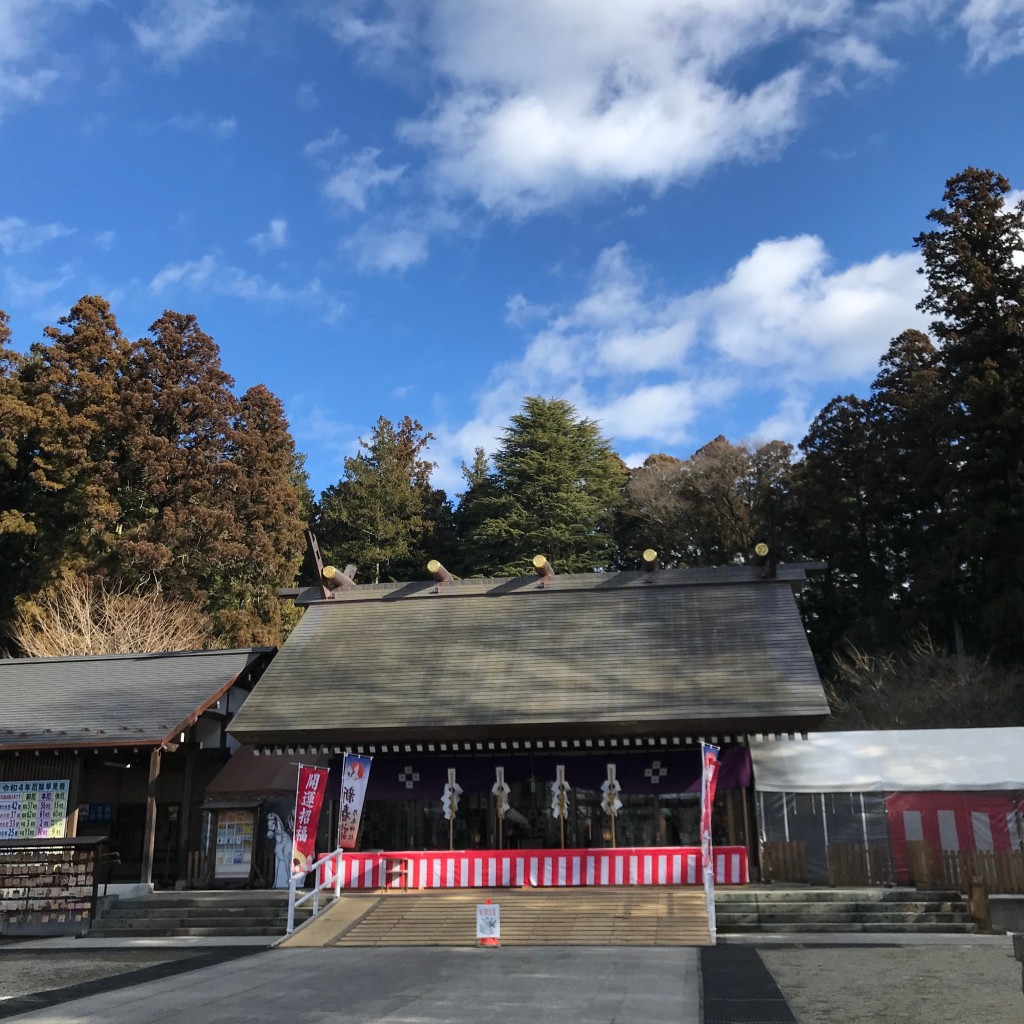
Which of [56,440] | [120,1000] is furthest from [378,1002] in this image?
[56,440]

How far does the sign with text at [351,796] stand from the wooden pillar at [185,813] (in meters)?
4.38

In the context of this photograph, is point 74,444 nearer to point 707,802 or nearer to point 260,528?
point 260,528

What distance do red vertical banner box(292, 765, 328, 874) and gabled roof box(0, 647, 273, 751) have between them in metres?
3.39

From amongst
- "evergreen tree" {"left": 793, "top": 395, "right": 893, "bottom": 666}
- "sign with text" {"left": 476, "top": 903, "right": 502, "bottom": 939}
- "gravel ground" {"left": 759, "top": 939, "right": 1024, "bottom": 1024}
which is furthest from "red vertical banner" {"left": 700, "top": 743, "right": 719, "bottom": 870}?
"evergreen tree" {"left": 793, "top": 395, "right": 893, "bottom": 666}

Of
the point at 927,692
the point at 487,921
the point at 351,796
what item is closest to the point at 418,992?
the point at 487,921

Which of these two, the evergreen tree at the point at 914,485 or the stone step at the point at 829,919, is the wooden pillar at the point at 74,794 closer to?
the stone step at the point at 829,919

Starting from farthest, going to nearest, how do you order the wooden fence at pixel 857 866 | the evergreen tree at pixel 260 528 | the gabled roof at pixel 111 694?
the evergreen tree at pixel 260 528
the gabled roof at pixel 111 694
the wooden fence at pixel 857 866

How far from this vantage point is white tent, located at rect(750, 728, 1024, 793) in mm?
15148

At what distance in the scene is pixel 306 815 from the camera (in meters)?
13.3

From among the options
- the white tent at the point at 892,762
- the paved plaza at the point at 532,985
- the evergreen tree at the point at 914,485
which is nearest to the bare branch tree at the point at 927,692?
the evergreen tree at the point at 914,485

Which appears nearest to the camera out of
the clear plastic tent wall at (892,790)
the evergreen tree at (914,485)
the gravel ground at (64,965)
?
the gravel ground at (64,965)

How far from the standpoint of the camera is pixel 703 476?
116 ft

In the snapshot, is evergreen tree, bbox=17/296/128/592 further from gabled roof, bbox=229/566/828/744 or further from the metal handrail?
the metal handrail

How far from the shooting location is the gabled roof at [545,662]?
14672 millimetres
